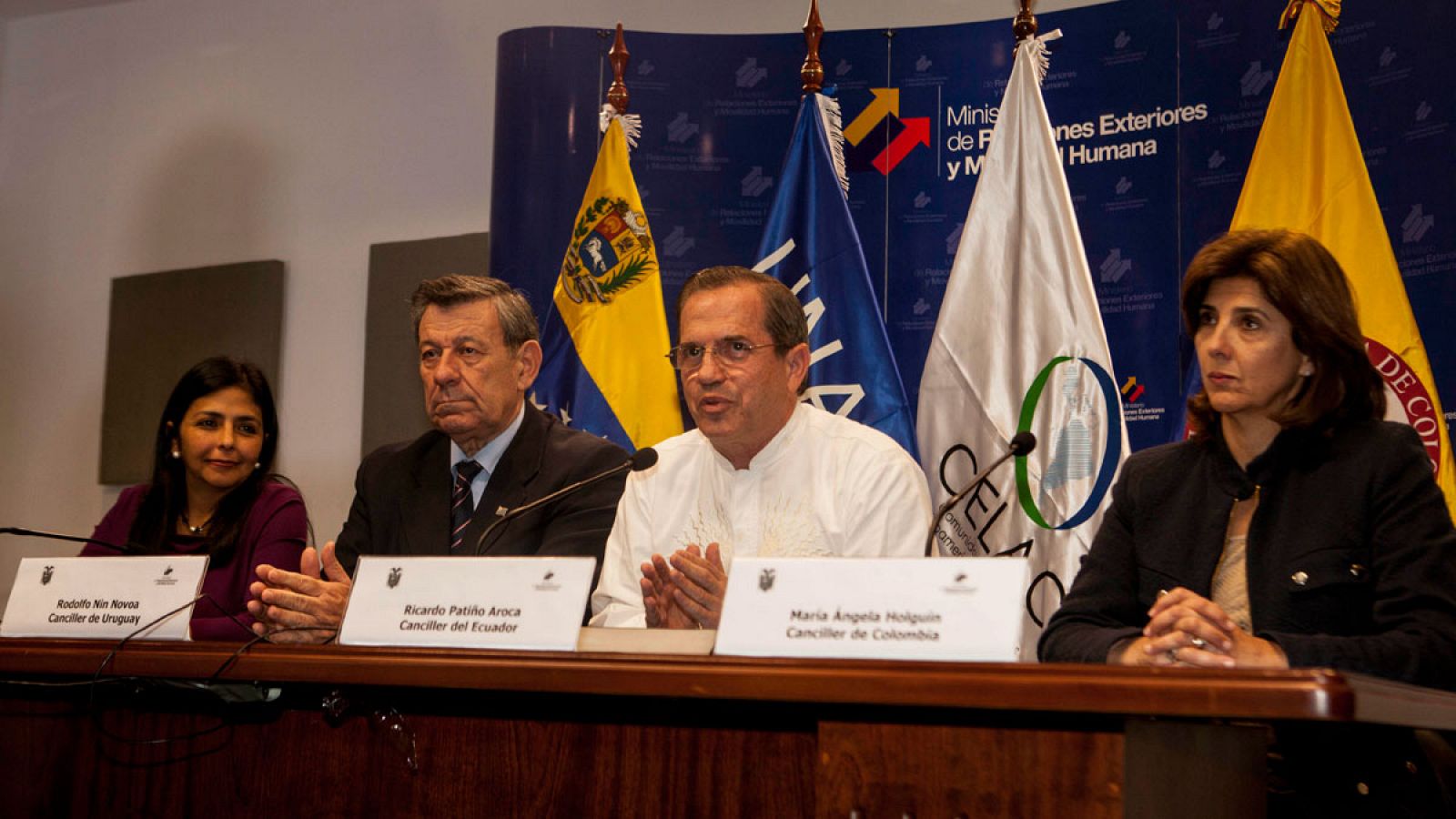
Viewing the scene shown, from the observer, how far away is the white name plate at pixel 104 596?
1901 millimetres

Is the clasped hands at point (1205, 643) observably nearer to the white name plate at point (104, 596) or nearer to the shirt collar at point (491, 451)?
the white name plate at point (104, 596)

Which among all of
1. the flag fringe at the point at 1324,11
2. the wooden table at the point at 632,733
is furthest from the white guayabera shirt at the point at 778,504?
the flag fringe at the point at 1324,11

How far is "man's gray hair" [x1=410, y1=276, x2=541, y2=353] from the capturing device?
122 inches

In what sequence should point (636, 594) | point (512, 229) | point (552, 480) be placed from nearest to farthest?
1. point (636, 594)
2. point (552, 480)
3. point (512, 229)

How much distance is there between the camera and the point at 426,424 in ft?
15.0

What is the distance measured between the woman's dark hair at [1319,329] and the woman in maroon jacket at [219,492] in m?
2.28

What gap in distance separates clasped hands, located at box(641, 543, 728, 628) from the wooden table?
1.17 ft

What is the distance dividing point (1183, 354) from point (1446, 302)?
0.63m

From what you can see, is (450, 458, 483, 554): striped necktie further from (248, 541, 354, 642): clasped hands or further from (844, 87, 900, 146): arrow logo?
(844, 87, 900, 146): arrow logo

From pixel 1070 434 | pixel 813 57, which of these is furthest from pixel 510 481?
pixel 813 57

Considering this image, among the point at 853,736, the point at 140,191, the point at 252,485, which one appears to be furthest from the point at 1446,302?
the point at 140,191

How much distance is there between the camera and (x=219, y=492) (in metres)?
3.44

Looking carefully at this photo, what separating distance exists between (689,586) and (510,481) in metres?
1.07

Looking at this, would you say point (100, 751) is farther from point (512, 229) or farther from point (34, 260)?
point (34, 260)
